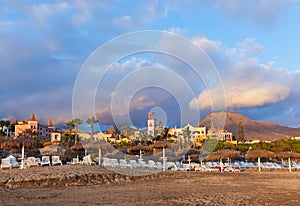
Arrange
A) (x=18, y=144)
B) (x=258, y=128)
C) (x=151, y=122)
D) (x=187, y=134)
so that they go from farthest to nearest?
1. (x=258, y=128)
2. (x=187, y=134)
3. (x=151, y=122)
4. (x=18, y=144)

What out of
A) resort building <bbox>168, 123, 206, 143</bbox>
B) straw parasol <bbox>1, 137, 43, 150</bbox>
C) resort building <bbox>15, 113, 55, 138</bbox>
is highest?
resort building <bbox>15, 113, 55, 138</bbox>

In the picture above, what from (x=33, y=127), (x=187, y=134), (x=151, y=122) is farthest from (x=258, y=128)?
(x=151, y=122)

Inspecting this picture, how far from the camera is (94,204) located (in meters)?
5.37

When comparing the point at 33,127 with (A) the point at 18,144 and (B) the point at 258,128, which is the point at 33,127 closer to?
(A) the point at 18,144

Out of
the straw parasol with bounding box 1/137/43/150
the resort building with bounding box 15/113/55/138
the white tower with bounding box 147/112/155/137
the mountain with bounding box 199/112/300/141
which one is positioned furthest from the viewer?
the mountain with bounding box 199/112/300/141

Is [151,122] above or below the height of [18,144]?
above

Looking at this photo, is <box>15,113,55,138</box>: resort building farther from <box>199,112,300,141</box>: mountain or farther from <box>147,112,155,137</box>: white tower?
<box>199,112,300,141</box>: mountain

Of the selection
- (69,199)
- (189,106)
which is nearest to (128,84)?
(189,106)

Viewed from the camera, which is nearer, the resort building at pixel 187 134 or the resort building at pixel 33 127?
the resort building at pixel 187 134

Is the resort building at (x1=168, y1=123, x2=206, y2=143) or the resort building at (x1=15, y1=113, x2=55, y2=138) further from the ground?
the resort building at (x1=15, y1=113, x2=55, y2=138)

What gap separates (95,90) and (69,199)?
4.96 meters

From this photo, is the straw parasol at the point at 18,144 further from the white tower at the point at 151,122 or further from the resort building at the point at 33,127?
the resort building at the point at 33,127

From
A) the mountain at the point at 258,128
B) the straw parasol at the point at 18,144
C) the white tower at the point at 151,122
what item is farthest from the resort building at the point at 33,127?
the mountain at the point at 258,128

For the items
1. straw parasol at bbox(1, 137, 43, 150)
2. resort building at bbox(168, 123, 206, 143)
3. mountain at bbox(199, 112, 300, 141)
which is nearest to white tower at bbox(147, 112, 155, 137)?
straw parasol at bbox(1, 137, 43, 150)
